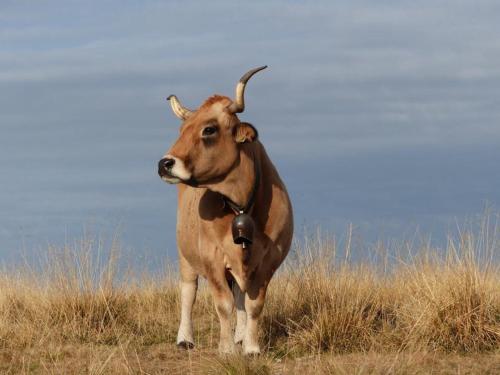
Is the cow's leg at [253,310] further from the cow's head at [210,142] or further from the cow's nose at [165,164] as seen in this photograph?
the cow's nose at [165,164]

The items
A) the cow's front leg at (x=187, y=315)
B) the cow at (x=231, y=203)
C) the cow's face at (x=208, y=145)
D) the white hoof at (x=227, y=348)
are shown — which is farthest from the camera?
the cow's front leg at (x=187, y=315)

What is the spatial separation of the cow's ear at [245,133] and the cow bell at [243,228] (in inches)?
26.8

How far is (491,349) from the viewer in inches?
339

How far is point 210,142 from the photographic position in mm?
7500

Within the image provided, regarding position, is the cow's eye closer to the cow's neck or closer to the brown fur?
the brown fur

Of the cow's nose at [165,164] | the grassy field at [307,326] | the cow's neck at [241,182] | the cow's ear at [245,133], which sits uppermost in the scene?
the cow's ear at [245,133]

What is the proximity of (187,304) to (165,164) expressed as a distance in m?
2.74

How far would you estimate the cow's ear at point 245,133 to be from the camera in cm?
762

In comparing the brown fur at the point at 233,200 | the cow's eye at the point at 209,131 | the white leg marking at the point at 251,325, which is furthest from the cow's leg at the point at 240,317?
the cow's eye at the point at 209,131

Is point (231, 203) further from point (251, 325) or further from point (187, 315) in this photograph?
point (187, 315)

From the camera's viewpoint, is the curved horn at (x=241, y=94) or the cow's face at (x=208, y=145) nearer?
the cow's face at (x=208, y=145)

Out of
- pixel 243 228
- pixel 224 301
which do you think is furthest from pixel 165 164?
pixel 224 301

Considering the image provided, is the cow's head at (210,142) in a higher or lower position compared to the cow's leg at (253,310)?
higher

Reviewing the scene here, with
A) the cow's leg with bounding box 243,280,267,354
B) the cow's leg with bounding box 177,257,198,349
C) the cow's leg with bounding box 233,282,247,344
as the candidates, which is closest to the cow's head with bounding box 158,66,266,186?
the cow's leg with bounding box 243,280,267,354
